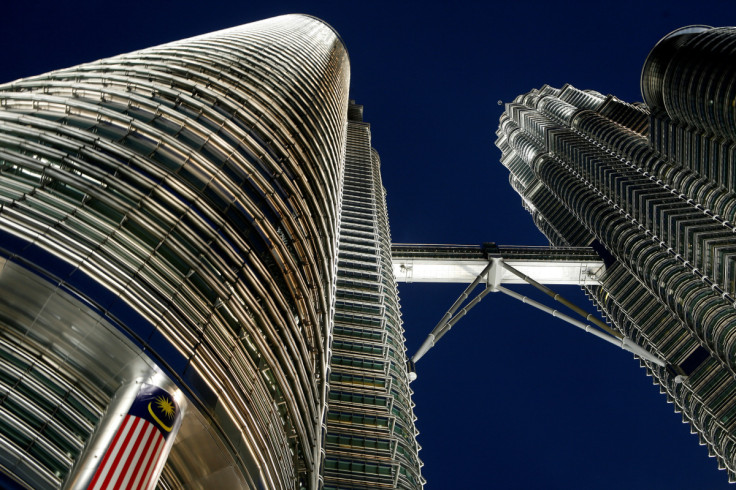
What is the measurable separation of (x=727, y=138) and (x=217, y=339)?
9864 centimetres

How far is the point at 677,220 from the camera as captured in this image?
106875mm

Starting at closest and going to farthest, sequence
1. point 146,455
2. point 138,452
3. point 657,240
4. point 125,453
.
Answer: point 125,453 < point 138,452 < point 146,455 < point 657,240

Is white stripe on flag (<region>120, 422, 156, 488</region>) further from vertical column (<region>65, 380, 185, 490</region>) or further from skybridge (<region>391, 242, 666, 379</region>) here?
skybridge (<region>391, 242, 666, 379</region>)

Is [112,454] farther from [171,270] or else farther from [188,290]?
[171,270]

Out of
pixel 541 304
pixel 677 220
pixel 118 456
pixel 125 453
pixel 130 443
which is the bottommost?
pixel 118 456

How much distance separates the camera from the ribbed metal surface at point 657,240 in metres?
94.6

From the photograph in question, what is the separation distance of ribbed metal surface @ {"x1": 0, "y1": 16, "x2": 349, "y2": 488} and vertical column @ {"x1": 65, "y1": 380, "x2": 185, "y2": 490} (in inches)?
69.1

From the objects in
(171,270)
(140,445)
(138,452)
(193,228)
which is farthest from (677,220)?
(138,452)

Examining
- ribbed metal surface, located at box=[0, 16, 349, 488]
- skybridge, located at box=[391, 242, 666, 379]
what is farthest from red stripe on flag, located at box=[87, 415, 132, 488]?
skybridge, located at box=[391, 242, 666, 379]

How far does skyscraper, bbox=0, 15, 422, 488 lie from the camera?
19625 mm

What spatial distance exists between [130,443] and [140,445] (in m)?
0.26

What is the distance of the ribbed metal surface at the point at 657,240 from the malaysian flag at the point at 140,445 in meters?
89.4

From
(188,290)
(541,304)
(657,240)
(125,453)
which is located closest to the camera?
(125,453)

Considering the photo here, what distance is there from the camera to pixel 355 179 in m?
104
